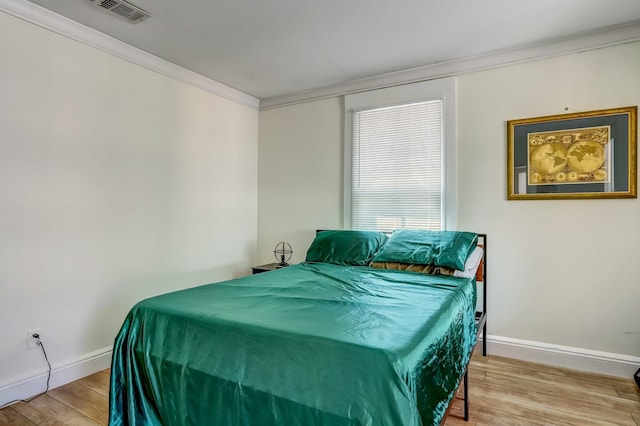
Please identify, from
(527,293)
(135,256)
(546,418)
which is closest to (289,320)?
(546,418)

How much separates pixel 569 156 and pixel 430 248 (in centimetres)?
131

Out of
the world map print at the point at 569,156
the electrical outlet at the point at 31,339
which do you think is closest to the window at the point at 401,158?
the world map print at the point at 569,156

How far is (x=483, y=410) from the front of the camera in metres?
2.23

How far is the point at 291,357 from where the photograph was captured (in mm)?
1377

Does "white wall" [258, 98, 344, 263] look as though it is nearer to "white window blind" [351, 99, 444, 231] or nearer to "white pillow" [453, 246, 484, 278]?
"white window blind" [351, 99, 444, 231]

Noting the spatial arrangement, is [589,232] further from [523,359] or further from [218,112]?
[218,112]

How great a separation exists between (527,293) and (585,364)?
0.63 m

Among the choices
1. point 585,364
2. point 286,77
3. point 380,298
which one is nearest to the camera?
point 380,298

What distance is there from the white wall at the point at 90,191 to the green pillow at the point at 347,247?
4.05ft

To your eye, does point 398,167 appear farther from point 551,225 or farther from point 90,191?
point 90,191

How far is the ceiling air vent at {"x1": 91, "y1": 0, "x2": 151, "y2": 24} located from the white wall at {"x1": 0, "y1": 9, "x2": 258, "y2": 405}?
48 centimetres

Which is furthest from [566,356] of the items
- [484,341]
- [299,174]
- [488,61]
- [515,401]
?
[299,174]

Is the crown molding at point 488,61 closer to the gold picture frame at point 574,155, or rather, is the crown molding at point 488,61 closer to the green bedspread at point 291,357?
the gold picture frame at point 574,155

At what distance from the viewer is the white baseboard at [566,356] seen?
8.79 feet
